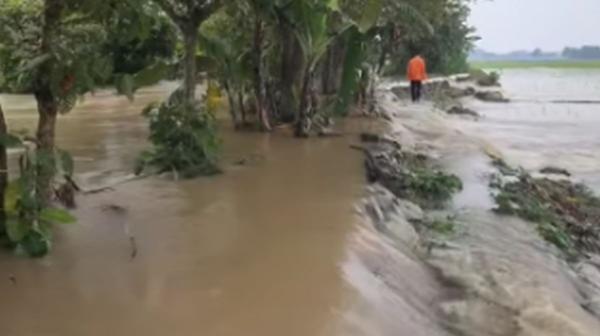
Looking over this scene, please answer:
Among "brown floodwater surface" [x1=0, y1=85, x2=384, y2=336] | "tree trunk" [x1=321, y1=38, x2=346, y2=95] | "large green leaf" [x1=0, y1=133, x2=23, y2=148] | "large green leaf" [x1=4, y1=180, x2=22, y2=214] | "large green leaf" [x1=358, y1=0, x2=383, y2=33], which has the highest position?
"large green leaf" [x1=358, y1=0, x2=383, y2=33]

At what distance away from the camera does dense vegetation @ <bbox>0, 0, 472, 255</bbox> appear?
5113 millimetres

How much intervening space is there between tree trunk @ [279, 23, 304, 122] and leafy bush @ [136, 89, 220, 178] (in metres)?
4.59

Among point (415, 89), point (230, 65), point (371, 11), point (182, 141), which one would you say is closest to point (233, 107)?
point (230, 65)

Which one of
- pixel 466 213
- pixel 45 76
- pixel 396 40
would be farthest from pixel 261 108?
pixel 45 76

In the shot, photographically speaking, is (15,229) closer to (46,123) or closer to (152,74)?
(46,123)

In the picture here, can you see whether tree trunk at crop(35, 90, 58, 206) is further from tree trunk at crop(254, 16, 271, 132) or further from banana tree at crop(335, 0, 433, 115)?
banana tree at crop(335, 0, 433, 115)

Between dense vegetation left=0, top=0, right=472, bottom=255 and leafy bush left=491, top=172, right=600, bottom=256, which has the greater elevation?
dense vegetation left=0, top=0, right=472, bottom=255

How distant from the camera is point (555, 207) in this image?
10328 millimetres

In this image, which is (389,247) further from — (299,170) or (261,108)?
(261,108)

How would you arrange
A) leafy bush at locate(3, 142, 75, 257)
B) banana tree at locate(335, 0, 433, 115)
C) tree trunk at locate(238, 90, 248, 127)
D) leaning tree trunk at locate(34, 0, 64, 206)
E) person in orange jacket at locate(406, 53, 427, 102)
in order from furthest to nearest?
person in orange jacket at locate(406, 53, 427, 102) < banana tree at locate(335, 0, 433, 115) < tree trunk at locate(238, 90, 248, 127) < leaning tree trunk at locate(34, 0, 64, 206) < leafy bush at locate(3, 142, 75, 257)

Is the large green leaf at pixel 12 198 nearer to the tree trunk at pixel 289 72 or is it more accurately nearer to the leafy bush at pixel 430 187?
the leafy bush at pixel 430 187

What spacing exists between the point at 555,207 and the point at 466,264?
4.00m

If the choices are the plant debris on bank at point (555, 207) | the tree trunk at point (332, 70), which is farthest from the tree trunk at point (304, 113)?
the tree trunk at point (332, 70)

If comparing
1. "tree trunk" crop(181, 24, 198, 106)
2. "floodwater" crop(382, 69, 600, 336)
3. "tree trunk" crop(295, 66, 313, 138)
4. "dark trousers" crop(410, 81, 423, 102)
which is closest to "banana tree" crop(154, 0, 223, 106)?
"tree trunk" crop(181, 24, 198, 106)
